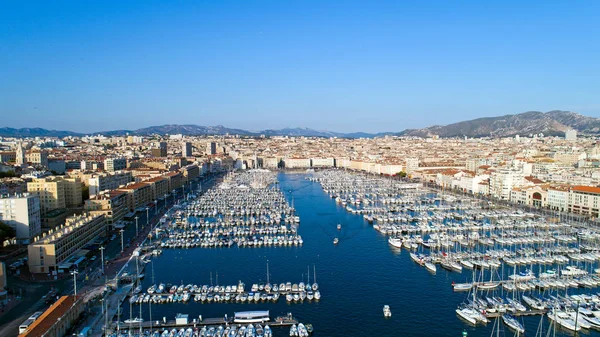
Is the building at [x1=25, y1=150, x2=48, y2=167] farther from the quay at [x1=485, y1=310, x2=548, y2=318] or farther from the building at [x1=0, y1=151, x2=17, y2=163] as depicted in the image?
the quay at [x1=485, y1=310, x2=548, y2=318]

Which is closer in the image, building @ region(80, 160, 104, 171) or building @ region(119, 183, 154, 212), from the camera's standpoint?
building @ region(119, 183, 154, 212)

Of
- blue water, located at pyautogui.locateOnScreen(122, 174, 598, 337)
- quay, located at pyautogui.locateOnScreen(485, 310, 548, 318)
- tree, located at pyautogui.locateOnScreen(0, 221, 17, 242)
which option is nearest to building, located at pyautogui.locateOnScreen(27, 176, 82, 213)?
tree, located at pyautogui.locateOnScreen(0, 221, 17, 242)

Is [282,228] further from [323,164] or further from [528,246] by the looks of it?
[323,164]

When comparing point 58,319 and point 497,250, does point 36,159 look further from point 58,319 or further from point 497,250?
point 497,250

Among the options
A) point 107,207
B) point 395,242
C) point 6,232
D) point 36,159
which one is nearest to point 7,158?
point 36,159

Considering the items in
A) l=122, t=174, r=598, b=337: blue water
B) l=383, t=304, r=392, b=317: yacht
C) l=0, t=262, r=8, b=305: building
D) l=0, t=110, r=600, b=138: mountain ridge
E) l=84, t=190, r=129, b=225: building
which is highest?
l=0, t=110, r=600, b=138: mountain ridge

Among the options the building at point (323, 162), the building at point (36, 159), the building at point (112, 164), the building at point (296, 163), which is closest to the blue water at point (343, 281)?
the building at point (112, 164)

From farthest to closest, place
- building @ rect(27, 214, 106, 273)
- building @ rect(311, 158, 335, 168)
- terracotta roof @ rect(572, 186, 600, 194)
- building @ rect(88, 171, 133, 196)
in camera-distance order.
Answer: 1. building @ rect(311, 158, 335, 168)
2. building @ rect(88, 171, 133, 196)
3. terracotta roof @ rect(572, 186, 600, 194)
4. building @ rect(27, 214, 106, 273)
